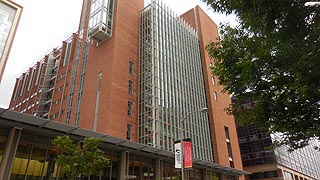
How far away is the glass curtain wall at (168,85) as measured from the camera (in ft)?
114

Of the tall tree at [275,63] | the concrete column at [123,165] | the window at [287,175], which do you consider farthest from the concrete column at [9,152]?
the window at [287,175]

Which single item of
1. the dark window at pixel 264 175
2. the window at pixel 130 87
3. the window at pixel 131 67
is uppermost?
the window at pixel 131 67

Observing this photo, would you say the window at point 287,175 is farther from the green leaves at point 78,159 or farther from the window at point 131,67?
the green leaves at point 78,159

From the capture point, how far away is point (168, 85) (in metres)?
39.2

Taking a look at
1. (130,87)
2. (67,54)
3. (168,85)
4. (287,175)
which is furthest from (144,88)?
(287,175)

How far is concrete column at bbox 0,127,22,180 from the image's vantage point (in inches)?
683

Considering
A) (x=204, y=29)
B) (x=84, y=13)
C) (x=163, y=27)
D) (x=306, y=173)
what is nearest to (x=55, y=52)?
(x=84, y=13)

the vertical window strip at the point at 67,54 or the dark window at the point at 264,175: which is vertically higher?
the vertical window strip at the point at 67,54

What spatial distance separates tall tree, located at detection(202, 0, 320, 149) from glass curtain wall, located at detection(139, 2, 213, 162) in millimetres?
21526

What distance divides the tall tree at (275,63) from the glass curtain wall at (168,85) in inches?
847

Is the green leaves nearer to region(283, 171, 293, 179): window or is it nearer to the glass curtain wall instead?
the glass curtain wall

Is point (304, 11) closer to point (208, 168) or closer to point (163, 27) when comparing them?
point (208, 168)

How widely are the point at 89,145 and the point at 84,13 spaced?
38851 mm

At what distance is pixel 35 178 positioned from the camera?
63.1ft
